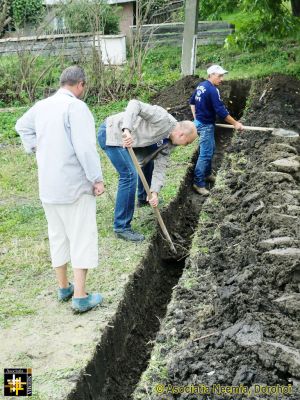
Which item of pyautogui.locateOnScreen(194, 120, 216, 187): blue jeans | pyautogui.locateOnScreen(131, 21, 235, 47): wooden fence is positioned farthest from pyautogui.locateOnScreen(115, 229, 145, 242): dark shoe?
pyautogui.locateOnScreen(131, 21, 235, 47): wooden fence

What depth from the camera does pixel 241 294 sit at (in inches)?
202

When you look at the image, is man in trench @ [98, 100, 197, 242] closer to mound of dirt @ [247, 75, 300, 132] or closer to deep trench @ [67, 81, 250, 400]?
deep trench @ [67, 81, 250, 400]

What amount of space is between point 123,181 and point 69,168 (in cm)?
198

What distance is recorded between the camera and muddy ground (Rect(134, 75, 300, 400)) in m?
4.29

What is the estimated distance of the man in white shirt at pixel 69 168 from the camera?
5.07m

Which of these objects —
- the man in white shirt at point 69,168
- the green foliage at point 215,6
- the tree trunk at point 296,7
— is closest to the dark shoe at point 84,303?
the man in white shirt at point 69,168

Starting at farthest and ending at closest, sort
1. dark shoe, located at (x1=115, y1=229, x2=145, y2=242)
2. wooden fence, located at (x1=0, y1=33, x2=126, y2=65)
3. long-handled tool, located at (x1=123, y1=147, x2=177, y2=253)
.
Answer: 1. wooden fence, located at (x1=0, y1=33, x2=126, y2=65)
2. dark shoe, located at (x1=115, y1=229, x2=145, y2=242)
3. long-handled tool, located at (x1=123, y1=147, x2=177, y2=253)

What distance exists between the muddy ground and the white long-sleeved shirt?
1.47 metres

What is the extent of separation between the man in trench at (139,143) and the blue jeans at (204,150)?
2128 millimetres

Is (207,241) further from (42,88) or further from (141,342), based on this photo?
(42,88)

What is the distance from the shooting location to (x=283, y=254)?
5770 millimetres

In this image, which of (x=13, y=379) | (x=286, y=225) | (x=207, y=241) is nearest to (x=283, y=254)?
(x=286, y=225)

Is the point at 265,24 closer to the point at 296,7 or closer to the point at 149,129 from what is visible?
the point at 296,7

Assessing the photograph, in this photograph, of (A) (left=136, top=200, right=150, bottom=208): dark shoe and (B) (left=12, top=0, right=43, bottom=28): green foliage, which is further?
(B) (left=12, top=0, right=43, bottom=28): green foliage
